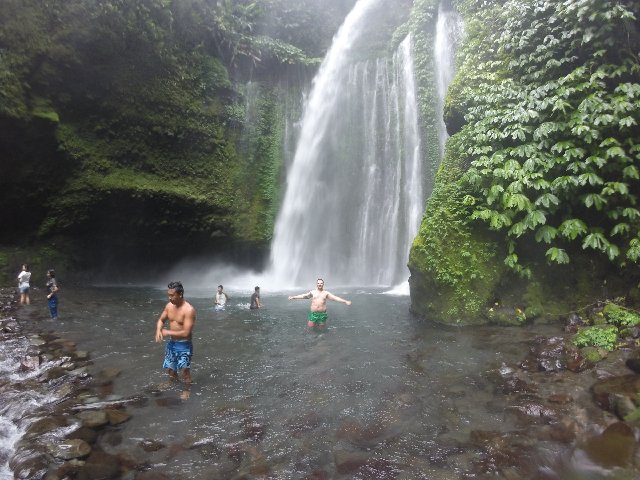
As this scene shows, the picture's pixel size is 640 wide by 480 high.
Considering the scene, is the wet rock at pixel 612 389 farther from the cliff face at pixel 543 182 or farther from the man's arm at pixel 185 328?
the man's arm at pixel 185 328

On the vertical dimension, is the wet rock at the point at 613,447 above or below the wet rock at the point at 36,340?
above

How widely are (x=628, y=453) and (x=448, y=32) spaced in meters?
16.5

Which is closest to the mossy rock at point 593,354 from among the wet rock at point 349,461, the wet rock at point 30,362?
the wet rock at point 349,461

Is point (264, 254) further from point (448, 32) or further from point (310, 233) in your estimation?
point (448, 32)

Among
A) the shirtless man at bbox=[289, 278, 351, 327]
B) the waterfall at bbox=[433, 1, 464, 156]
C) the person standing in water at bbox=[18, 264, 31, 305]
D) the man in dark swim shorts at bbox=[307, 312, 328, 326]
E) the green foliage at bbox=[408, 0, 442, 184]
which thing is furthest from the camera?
the waterfall at bbox=[433, 1, 464, 156]

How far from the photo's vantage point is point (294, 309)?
1180 cm

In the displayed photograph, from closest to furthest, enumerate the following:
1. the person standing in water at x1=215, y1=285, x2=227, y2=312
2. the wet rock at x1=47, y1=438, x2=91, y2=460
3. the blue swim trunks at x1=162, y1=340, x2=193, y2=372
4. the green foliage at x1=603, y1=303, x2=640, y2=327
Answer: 1. the wet rock at x1=47, y1=438, x2=91, y2=460
2. the blue swim trunks at x1=162, y1=340, x2=193, y2=372
3. the green foliage at x1=603, y1=303, x2=640, y2=327
4. the person standing in water at x1=215, y1=285, x2=227, y2=312

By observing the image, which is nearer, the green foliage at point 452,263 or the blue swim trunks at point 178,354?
the blue swim trunks at point 178,354

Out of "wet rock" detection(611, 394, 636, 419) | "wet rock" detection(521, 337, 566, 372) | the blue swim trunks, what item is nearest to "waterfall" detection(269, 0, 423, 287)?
"wet rock" detection(521, 337, 566, 372)

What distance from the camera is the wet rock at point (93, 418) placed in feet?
15.0

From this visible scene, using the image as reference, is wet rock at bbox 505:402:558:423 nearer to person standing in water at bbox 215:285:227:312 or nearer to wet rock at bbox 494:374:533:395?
wet rock at bbox 494:374:533:395

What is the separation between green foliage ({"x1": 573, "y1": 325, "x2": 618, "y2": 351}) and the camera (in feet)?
19.8

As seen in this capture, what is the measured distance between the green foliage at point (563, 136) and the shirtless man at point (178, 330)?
5518 mm

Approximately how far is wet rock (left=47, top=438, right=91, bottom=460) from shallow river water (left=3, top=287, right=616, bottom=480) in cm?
25
